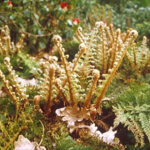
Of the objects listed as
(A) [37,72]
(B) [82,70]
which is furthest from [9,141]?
(A) [37,72]

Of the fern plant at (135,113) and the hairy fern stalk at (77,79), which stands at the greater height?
the hairy fern stalk at (77,79)

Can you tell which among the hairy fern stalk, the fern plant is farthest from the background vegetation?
the hairy fern stalk

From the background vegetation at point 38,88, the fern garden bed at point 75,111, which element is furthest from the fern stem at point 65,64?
the background vegetation at point 38,88

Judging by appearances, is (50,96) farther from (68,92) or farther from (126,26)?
(126,26)

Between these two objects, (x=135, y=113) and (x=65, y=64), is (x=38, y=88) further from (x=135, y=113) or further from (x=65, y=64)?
(x=135, y=113)

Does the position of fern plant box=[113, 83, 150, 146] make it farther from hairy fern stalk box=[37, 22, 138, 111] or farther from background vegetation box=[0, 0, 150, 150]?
hairy fern stalk box=[37, 22, 138, 111]

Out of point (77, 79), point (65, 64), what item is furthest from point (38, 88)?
point (65, 64)

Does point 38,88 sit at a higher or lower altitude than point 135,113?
higher

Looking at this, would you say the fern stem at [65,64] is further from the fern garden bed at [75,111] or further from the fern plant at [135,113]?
the fern plant at [135,113]

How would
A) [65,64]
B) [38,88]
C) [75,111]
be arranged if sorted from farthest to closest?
[38,88] < [75,111] < [65,64]

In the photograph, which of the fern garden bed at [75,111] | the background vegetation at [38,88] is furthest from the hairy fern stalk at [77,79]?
the background vegetation at [38,88]

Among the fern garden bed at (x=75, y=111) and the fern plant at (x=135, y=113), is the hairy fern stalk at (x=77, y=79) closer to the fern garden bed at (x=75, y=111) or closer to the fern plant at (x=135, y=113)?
the fern garden bed at (x=75, y=111)
